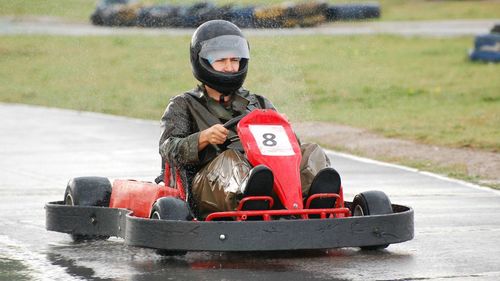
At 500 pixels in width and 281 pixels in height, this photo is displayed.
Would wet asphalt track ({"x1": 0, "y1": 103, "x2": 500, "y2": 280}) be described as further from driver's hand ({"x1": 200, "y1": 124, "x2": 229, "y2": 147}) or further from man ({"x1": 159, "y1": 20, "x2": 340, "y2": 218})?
driver's hand ({"x1": 200, "y1": 124, "x2": 229, "y2": 147})

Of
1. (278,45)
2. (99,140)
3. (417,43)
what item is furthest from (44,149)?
(417,43)

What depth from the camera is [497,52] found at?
28.3 m

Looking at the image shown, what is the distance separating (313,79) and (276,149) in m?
18.0

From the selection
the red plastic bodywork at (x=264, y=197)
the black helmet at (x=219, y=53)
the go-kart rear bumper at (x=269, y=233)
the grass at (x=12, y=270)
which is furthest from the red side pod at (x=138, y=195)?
the grass at (x=12, y=270)

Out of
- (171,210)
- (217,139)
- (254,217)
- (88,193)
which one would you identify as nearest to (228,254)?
(254,217)

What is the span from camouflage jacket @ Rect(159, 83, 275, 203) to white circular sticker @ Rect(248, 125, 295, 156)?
34 cm

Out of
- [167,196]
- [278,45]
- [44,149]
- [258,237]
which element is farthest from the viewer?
[278,45]

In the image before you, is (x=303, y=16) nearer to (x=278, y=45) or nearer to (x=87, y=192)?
(x=278, y=45)

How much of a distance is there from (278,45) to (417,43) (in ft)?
24.1

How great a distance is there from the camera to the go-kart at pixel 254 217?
7.67 metres

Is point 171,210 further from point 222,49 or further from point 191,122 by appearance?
point 222,49

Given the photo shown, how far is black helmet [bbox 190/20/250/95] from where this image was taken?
8.80 meters

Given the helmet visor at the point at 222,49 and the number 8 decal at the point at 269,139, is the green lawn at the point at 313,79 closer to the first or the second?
the helmet visor at the point at 222,49

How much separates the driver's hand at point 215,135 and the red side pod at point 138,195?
40cm
